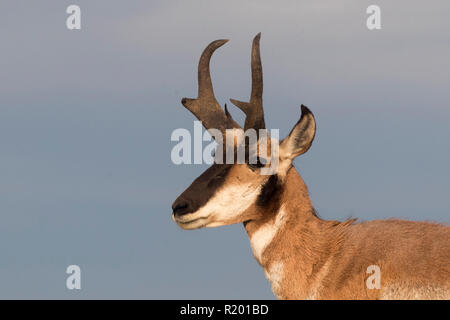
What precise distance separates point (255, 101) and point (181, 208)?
2.36 meters

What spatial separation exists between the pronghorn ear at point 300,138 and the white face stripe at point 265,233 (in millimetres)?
937

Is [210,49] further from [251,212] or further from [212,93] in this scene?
[251,212]

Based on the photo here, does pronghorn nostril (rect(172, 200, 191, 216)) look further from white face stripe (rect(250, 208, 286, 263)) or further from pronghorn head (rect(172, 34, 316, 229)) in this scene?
white face stripe (rect(250, 208, 286, 263))

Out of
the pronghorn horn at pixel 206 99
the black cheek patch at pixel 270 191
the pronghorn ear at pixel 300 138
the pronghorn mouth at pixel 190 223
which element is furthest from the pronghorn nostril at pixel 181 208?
the pronghorn horn at pixel 206 99

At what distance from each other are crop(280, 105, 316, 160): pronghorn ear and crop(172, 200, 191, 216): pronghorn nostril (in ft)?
5.92

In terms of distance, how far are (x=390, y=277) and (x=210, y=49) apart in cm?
530

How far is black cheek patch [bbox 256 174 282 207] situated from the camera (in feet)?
51.8

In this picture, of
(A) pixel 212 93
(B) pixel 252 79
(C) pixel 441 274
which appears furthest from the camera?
(A) pixel 212 93

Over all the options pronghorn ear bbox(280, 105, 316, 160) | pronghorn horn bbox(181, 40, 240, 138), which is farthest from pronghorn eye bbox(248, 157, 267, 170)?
pronghorn horn bbox(181, 40, 240, 138)

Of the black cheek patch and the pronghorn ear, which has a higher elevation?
the pronghorn ear

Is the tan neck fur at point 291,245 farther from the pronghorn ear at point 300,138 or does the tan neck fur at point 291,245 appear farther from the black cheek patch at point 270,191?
the pronghorn ear at point 300,138
